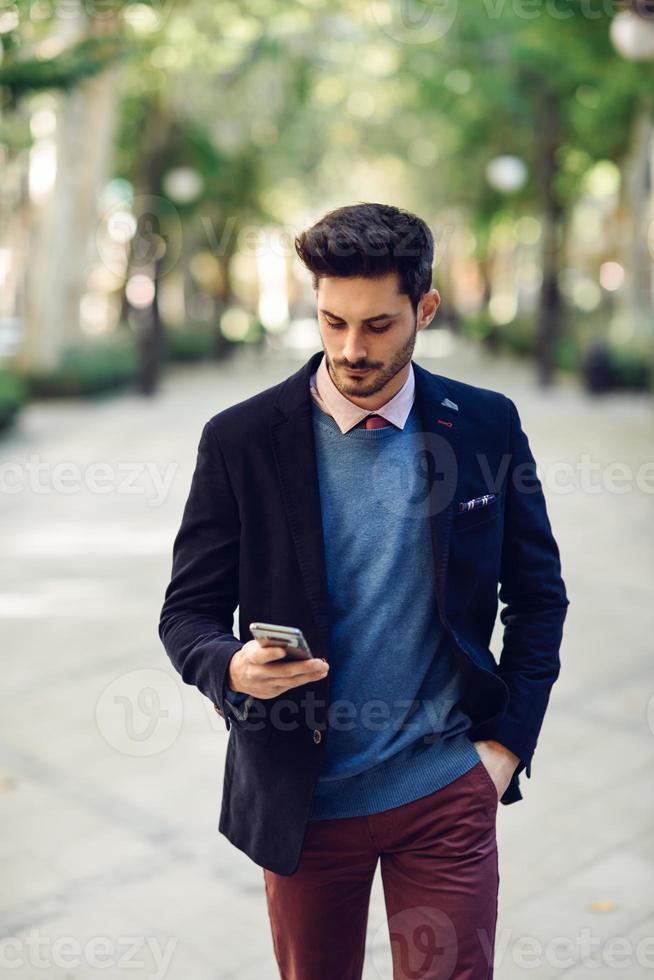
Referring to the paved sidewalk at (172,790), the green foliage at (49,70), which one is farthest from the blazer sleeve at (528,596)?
the green foliage at (49,70)

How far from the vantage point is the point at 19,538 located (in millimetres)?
10734

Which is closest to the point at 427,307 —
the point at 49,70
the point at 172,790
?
the point at 172,790

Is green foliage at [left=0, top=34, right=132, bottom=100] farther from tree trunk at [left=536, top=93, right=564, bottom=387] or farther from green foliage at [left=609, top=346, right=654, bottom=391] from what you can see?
tree trunk at [left=536, top=93, right=564, bottom=387]

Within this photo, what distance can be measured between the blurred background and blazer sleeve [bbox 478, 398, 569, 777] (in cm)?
64

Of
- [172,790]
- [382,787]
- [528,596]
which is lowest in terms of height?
[172,790]

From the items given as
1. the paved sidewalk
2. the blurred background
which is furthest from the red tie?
the paved sidewalk

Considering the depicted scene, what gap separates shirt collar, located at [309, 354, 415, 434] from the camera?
97.2 inches

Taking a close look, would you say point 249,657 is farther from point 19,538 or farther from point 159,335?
point 159,335

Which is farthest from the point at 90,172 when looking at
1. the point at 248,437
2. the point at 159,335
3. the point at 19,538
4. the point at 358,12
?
the point at 248,437

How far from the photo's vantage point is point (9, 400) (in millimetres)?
17594

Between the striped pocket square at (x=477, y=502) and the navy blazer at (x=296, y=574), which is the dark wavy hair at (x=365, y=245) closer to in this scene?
the navy blazer at (x=296, y=574)

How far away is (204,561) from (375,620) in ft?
1.15

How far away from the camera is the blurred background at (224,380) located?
14.8ft

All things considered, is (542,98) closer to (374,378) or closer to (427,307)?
(427,307)
